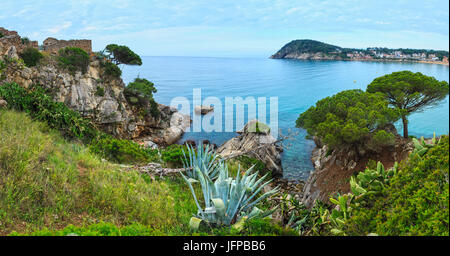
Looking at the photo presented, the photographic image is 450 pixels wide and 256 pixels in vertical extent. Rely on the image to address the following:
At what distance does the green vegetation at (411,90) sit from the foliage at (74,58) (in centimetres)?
1799

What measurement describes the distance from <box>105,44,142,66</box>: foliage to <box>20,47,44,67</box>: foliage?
27.4ft

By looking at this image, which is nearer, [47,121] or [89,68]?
[47,121]

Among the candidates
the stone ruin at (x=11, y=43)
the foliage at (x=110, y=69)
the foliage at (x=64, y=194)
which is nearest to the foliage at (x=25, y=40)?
the stone ruin at (x=11, y=43)

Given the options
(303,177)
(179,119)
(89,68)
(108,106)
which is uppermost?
(89,68)

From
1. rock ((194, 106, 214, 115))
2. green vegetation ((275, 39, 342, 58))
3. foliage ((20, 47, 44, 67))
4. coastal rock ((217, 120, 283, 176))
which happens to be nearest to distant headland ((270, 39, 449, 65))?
green vegetation ((275, 39, 342, 58))

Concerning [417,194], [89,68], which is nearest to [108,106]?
[89,68]

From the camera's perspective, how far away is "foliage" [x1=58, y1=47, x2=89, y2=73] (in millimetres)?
18062

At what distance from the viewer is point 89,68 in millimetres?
19812

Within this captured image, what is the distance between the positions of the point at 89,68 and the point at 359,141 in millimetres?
18361

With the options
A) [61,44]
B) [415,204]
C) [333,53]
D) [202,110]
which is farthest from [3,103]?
[333,53]

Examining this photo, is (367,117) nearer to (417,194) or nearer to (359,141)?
(359,141)

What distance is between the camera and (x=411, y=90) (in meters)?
10.9

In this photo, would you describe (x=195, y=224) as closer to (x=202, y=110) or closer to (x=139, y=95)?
(x=139, y=95)

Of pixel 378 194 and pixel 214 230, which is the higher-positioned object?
pixel 378 194
